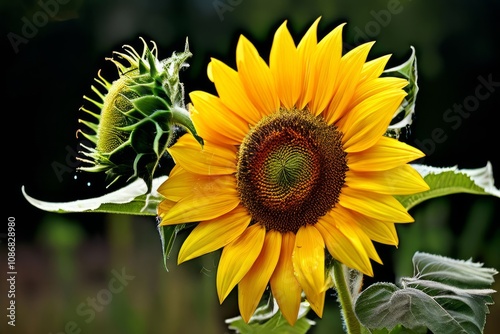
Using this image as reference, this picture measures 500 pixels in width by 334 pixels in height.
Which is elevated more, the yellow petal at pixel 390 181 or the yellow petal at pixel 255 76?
the yellow petal at pixel 255 76

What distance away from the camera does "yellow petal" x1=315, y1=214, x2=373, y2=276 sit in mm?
663

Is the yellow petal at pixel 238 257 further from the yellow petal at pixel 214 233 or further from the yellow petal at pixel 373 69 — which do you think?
the yellow petal at pixel 373 69

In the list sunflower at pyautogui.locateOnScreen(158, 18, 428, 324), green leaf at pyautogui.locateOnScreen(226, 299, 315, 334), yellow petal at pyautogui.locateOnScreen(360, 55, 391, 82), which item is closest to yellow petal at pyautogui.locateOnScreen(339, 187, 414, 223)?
sunflower at pyautogui.locateOnScreen(158, 18, 428, 324)

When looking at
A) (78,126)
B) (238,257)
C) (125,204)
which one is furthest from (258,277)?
(78,126)

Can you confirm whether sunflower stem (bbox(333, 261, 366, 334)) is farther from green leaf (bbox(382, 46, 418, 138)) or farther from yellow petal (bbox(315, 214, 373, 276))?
green leaf (bbox(382, 46, 418, 138))

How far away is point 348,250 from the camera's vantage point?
0.67 m

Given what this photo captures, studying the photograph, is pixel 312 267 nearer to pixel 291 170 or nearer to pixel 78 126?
pixel 291 170

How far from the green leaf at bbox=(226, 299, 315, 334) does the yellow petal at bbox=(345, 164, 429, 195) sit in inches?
8.4

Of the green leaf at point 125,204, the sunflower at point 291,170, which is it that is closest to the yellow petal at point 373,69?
the sunflower at point 291,170

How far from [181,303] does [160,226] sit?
392 millimetres

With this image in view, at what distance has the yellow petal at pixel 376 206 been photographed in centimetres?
67

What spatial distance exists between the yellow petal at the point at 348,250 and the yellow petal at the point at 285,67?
0.42 feet

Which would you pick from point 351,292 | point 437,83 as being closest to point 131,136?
point 351,292

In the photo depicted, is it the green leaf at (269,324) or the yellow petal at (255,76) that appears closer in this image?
the yellow petal at (255,76)
